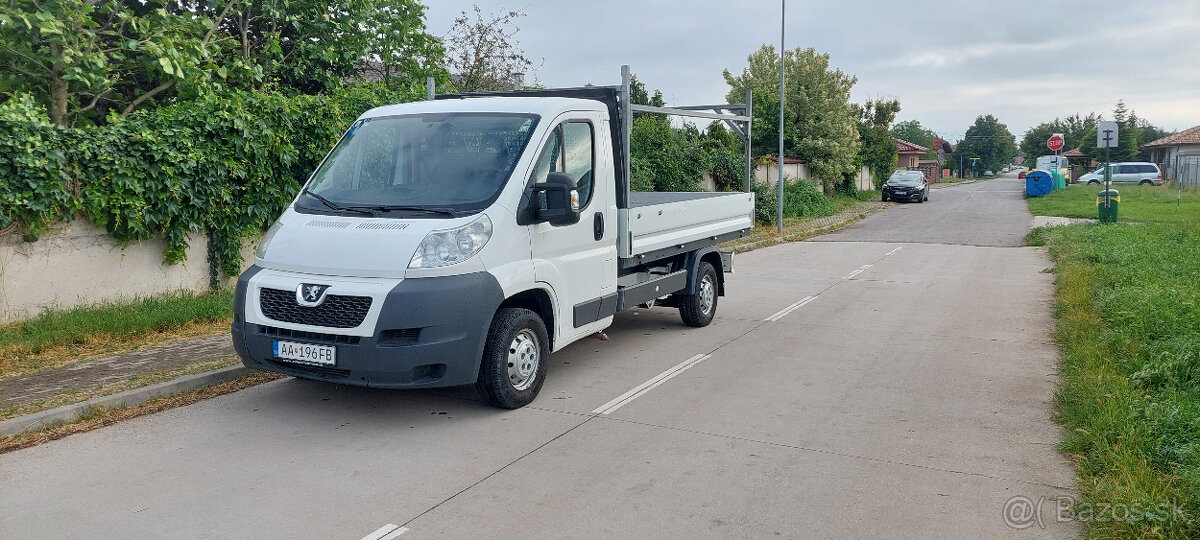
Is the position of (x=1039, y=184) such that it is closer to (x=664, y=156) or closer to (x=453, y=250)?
(x=664, y=156)

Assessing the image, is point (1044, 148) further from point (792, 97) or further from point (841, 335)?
point (841, 335)

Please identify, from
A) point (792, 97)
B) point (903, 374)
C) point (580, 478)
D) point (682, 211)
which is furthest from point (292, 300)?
point (792, 97)

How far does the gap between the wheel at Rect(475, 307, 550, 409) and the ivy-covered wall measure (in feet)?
16.4

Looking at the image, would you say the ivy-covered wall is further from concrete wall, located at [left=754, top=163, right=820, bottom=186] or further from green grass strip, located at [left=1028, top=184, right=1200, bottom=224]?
green grass strip, located at [left=1028, top=184, right=1200, bottom=224]

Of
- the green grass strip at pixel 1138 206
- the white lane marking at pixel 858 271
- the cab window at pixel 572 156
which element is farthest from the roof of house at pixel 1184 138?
the cab window at pixel 572 156

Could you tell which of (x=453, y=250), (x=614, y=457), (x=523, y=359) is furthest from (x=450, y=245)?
(x=614, y=457)

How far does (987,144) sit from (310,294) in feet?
441

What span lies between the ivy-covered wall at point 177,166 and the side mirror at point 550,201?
4.95 m

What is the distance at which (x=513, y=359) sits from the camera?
6.39 m

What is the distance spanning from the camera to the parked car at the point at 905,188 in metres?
40.4

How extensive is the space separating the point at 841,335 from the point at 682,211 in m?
2.20

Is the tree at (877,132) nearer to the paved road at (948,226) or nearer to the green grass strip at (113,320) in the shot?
the paved road at (948,226)

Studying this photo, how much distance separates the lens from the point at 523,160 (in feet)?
21.6

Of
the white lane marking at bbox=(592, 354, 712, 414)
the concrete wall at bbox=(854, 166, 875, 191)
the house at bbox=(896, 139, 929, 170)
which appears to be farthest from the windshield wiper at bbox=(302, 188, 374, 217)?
the house at bbox=(896, 139, 929, 170)
